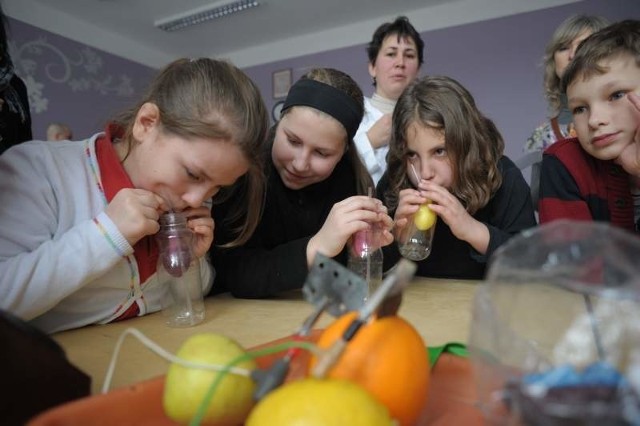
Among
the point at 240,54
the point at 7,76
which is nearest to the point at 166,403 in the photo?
the point at 7,76

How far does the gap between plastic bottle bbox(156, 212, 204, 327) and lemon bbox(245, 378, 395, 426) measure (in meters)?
0.49

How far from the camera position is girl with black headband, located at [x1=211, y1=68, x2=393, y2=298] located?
2.91 feet

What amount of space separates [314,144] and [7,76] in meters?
0.63

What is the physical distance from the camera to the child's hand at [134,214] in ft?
2.21

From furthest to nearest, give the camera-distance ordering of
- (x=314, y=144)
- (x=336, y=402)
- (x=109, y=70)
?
(x=109, y=70) < (x=314, y=144) < (x=336, y=402)

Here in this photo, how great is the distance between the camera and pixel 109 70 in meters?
4.00

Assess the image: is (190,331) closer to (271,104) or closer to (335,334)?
(335,334)

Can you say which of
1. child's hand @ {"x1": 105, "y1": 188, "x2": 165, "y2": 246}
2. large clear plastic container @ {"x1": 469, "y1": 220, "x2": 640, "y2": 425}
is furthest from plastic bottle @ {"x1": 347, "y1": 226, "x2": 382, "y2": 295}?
large clear plastic container @ {"x1": 469, "y1": 220, "x2": 640, "y2": 425}

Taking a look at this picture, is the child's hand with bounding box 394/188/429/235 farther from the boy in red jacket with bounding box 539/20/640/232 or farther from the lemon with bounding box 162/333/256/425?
the lemon with bounding box 162/333/256/425

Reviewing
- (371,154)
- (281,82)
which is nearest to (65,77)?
(281,82)

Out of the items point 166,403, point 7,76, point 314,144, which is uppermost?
point 7,76

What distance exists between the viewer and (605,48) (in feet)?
3.13

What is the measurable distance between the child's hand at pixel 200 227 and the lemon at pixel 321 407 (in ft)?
1.91

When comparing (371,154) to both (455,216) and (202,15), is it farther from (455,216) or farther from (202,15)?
(202,15)
